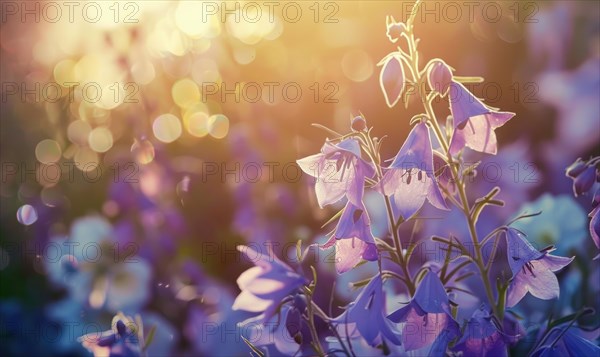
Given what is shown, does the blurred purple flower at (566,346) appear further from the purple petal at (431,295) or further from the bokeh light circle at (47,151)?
the bokeh light circle at (47,151)

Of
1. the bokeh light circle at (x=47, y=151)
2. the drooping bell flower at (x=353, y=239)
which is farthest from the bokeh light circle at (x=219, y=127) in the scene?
the drooping bell flower at (x=353, y=239)

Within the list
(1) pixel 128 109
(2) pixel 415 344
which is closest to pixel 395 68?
(2) pixel 415 344

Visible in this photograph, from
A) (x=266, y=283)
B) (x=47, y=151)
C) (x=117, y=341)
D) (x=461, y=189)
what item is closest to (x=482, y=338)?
(x=461, y=189)

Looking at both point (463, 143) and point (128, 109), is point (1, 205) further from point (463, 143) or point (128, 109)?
point (463, 143)

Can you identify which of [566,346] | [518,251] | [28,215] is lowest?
[28,215]

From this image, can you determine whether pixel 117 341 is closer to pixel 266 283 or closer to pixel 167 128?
pixel 266 283

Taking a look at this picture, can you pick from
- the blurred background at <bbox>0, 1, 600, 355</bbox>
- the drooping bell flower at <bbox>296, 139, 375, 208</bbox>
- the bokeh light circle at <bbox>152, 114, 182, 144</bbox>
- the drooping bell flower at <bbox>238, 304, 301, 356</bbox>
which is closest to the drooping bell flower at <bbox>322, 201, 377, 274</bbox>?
the drooping bell flower at <bbox>296, 139, 375, 208</bbox>

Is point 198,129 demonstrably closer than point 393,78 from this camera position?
No
